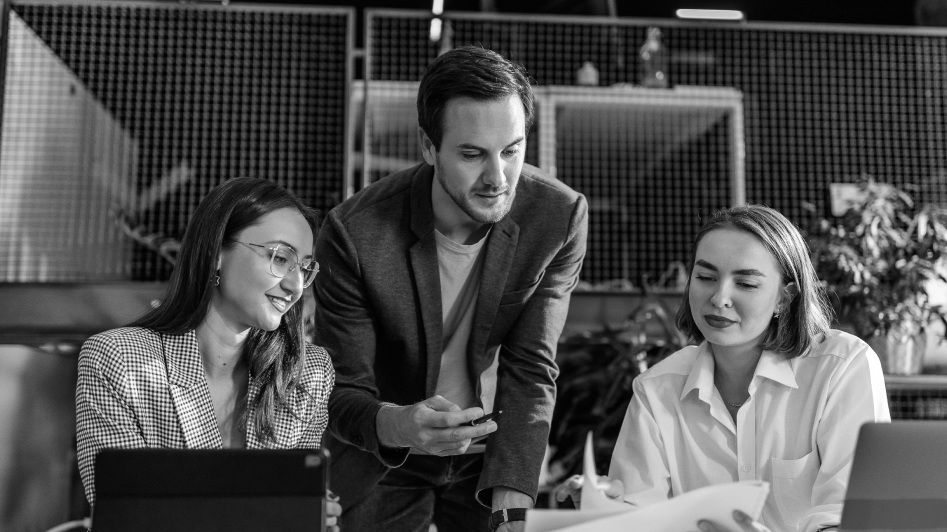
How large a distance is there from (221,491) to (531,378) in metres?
0.84

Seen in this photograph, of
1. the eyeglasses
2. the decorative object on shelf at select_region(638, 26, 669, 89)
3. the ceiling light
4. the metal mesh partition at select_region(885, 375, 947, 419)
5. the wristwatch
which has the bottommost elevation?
the metal mesh partition at select_region(885, 375, 947, 419)

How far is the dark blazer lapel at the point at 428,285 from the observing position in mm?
1767

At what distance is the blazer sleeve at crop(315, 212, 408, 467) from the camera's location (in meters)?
1.75

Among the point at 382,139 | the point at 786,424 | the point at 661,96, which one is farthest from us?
the point at 382,139

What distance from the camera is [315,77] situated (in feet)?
15.4

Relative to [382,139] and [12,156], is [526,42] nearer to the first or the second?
[382,139]

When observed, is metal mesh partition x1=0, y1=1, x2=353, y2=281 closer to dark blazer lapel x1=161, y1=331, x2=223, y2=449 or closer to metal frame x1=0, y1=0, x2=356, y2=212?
metal frame x1=0, y1=0, x2=356, y2=212

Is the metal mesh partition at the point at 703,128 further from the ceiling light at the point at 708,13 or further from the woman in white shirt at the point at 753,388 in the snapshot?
the woman in white shirt at the point at 753,388

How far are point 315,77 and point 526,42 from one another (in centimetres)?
109

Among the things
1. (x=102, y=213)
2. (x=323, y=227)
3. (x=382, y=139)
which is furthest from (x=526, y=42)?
(x=323, y=227)

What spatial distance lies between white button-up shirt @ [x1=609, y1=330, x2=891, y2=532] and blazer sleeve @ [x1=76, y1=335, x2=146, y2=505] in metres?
0.81

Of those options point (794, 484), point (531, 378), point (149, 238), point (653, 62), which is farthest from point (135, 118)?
point (794, 484)

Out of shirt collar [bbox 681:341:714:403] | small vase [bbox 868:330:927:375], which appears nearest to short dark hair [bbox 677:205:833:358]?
shirt collar [bbox 681:341:714:403]

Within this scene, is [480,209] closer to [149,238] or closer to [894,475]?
[894,475]
